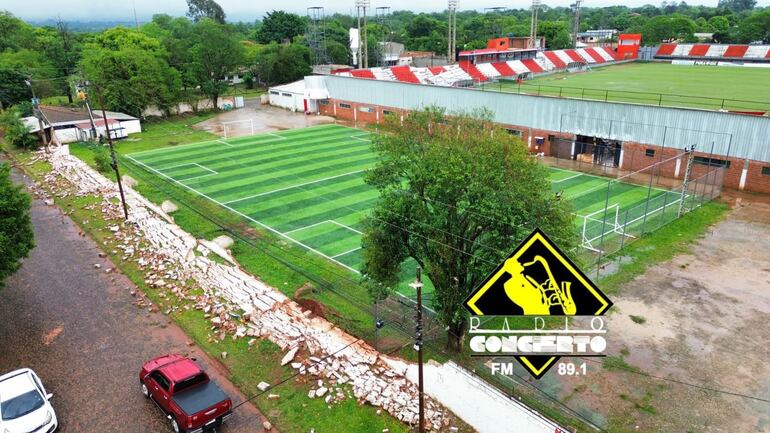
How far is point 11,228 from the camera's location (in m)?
20.5

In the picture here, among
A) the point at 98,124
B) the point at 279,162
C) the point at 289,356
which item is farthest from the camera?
the point at 98,124

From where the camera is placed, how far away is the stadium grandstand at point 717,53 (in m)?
103

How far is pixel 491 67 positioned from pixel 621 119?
4700 centimetres

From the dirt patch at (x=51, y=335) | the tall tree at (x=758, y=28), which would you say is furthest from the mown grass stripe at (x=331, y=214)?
the tall tree at (x=758, y=28)

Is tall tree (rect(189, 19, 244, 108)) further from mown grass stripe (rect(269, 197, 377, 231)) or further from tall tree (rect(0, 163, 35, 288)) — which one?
tall tree (rect(0, 163, 35, 288))

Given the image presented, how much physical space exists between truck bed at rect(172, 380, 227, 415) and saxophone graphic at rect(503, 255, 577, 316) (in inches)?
361

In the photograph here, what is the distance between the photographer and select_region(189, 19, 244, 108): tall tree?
69.9 m

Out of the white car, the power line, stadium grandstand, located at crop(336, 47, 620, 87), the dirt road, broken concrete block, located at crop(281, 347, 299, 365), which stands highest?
stadium grandstand, located at crop(336, 47, 620, 87)

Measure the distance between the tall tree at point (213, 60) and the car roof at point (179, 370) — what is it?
5850 centimetres

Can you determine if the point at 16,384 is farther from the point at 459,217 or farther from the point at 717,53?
the point at 717,53

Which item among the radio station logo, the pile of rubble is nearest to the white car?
the pile of rubble

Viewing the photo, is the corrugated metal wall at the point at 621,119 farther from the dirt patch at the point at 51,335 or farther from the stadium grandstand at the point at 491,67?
the dirt patch at the point at 51,335

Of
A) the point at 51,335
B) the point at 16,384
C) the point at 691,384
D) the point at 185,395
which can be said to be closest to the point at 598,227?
the point at 691,384

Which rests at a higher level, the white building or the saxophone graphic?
the saxophone graphic
